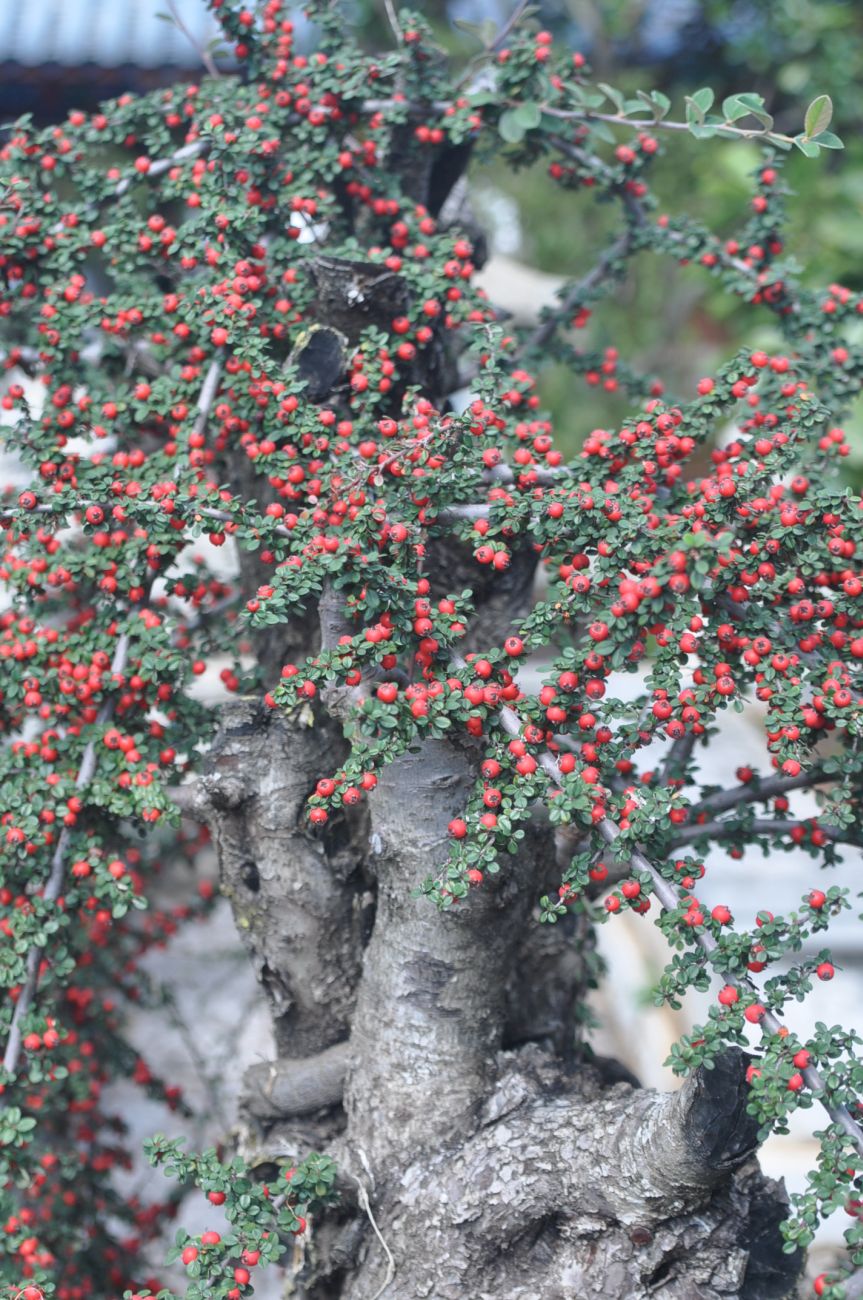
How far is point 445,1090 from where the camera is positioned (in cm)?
244

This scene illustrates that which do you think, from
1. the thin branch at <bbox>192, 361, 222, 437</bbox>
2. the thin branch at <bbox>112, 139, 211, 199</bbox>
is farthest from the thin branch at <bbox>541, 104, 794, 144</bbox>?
the thin branch at <bbox>192, 361, 222, 437</bbox>

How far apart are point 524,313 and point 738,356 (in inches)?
248

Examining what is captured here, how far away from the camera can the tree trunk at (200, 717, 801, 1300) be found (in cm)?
212

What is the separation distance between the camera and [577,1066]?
8.53ft

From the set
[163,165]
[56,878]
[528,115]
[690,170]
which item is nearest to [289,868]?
[56,878]

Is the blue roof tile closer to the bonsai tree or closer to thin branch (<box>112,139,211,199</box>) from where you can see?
the bonsai tree

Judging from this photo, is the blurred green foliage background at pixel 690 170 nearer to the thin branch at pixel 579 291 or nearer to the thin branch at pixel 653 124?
the thin branch at pixel 579 291

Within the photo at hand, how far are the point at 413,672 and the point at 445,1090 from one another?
2.87 feet

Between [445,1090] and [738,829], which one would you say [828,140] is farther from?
[445,1090]

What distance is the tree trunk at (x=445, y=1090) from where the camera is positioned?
2121 millimetres

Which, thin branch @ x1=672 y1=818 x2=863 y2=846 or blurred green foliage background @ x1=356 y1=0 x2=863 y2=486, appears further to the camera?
blurred green foliage background @ x1=356 y1=0 x2=863 y2=486

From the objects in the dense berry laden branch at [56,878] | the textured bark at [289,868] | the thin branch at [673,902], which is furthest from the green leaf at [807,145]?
the dense berry laden branch at [56,878]

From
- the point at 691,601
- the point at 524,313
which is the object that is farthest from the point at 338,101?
the point at 524,313

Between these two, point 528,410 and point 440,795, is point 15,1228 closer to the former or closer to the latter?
point 440,795
